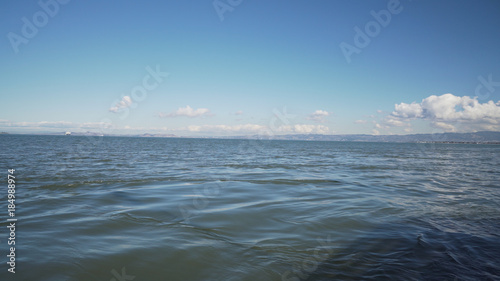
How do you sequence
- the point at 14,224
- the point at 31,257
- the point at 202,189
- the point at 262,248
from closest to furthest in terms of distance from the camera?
the point at 31,257, the point at 262,248, the point at 14,224, the point at 202,189

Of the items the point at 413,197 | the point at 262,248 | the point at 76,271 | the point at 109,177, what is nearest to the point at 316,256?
the point at 262,248

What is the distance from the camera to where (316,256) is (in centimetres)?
491

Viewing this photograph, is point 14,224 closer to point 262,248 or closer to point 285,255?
point 262,248

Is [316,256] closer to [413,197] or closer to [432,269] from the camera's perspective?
[432,269]

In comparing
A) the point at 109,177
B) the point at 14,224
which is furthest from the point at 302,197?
the point at 109,177

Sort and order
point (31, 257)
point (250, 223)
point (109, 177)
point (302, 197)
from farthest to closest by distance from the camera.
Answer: point (109, 177), point (302, 197), point (250, 223), point (31, 257)

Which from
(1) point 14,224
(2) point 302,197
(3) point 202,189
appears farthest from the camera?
(3) point 202,189

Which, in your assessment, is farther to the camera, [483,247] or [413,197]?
[413,197]

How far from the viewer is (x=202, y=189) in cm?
1164

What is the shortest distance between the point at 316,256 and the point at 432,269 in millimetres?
1881

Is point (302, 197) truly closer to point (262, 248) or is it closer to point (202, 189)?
point (202, 189)

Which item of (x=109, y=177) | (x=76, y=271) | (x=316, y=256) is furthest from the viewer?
(x=109, y=177)

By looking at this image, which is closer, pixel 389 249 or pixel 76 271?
pixel 76 271

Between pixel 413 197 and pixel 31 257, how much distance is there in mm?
12256
